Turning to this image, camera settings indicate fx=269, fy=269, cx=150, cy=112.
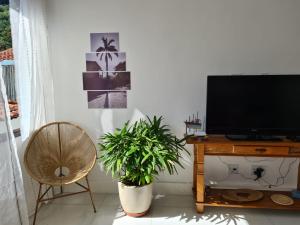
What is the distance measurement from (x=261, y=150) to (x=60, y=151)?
6.37 feet

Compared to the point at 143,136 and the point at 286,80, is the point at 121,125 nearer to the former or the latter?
the point at 143,136

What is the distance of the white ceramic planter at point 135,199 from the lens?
7.93 ft

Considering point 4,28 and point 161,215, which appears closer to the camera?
point 4,28

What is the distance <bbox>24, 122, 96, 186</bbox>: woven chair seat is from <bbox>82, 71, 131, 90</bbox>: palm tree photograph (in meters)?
0.50

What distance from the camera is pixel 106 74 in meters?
2.86

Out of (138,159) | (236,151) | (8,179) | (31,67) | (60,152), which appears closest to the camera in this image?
(8,179)

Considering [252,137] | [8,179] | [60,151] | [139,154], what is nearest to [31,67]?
[60,151]

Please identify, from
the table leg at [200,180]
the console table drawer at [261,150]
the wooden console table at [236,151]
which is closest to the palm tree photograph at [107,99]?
the wooden console table at [236,151]

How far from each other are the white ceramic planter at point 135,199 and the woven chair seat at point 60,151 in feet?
1.36

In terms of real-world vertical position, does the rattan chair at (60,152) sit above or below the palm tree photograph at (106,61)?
below

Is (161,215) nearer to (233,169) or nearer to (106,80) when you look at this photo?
(233,169)

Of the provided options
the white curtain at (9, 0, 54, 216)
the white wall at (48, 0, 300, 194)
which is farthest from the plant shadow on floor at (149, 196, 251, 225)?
the white curtain at (9, 0, 54, 216)

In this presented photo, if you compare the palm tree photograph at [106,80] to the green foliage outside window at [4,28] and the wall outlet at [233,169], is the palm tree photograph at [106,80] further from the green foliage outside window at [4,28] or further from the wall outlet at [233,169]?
the wall outlet at [233,169]

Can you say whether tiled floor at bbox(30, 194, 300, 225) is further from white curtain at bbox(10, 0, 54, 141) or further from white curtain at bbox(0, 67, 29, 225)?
white curtain at bbox(10, 0, 54, 141)
